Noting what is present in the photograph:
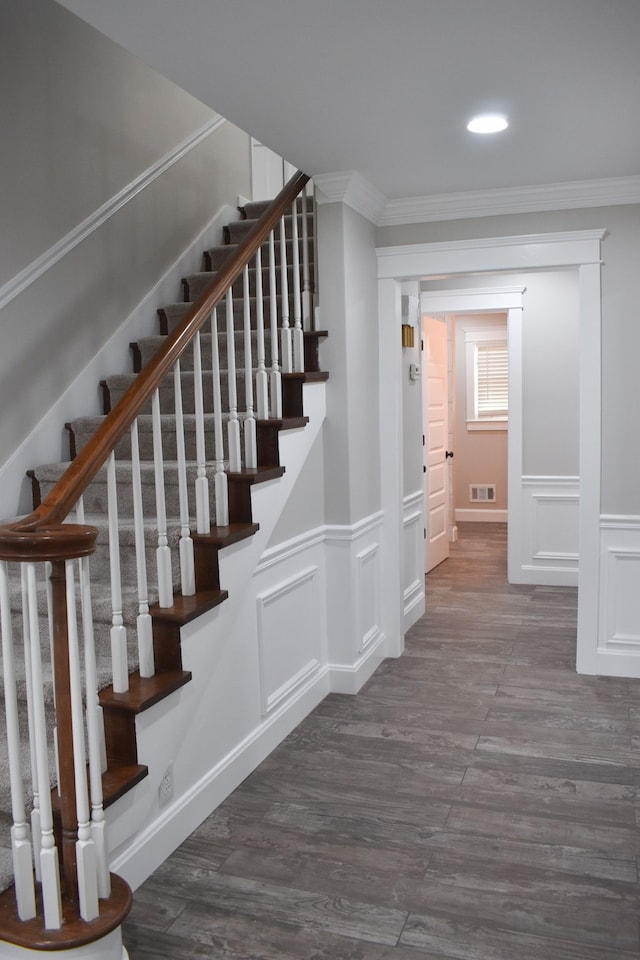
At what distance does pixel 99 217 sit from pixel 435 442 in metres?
3.49

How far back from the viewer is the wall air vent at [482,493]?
902cm

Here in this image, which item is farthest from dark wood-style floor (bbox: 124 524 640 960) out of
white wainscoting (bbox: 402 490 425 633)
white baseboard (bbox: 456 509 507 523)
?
white baseboard (bbox: 456 509 507 523)

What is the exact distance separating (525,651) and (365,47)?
327cm

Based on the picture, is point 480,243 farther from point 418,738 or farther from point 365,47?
point 418,738

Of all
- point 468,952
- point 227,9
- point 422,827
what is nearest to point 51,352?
point 227,9

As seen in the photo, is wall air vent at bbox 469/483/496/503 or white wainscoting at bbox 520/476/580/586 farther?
wall air vent at bbox 469/483/496/503

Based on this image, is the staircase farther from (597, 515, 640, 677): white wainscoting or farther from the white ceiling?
(597, 515, 640, 677): white wainscoting

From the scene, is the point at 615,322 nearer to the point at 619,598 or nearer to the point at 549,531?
the point at 619,598

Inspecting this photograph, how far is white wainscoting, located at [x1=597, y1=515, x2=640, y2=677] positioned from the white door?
218 centimetres

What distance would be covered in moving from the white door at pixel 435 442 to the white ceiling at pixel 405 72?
9.15 ft

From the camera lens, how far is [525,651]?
4566 mm

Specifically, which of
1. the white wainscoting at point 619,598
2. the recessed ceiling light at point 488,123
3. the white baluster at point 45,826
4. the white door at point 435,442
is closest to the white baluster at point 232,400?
the recessed ceiling light at point 488,123

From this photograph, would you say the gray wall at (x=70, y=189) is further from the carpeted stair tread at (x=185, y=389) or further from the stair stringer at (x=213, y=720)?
the stair stringer at (x=213, y=720)

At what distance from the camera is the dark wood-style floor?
220cm
